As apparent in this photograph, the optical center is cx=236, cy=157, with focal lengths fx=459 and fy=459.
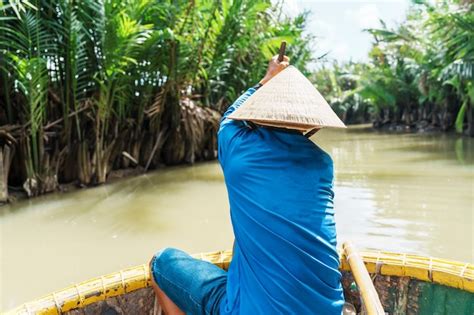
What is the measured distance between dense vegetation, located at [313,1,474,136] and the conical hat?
41.6 feet

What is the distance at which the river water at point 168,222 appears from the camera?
12.4 ft

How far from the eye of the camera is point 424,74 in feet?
56.7

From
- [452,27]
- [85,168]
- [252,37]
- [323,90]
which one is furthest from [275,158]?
[323,90]

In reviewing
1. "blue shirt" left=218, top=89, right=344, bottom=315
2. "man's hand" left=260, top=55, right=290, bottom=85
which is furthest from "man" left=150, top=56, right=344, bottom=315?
"man's hand" left=260, top=55, right=290, bottom=85

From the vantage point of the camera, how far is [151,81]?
783cm

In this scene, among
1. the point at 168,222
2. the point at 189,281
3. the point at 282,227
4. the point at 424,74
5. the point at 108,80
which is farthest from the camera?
the point at 424,74

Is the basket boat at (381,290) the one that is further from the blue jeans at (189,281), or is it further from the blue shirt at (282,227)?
the blue shirt at (282,227)

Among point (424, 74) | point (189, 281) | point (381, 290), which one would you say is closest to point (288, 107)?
point (189, 281)

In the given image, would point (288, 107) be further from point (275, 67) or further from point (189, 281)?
point (189, 281)

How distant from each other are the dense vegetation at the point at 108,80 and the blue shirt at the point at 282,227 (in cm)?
364

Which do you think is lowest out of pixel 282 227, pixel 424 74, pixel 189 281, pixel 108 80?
pixel 189 281

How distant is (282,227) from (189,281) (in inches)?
19.5

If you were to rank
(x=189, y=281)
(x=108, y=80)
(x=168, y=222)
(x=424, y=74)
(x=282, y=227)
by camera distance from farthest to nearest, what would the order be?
1. (x=424, y=74)
2. (x=108, y=80)
3. (x=168, y=222)
4. (x=189, y=281)
5. (x=282, y=227)

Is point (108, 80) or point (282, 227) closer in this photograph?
point (282, 227)
